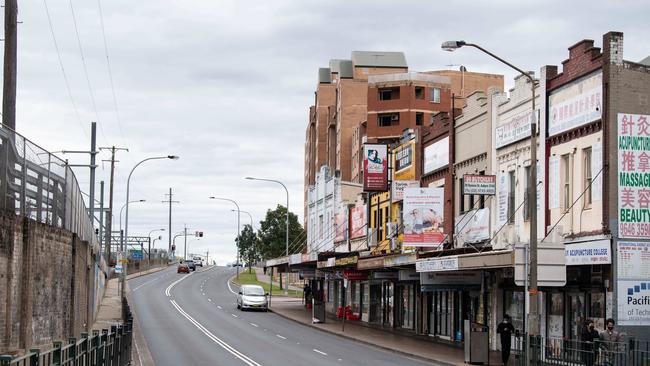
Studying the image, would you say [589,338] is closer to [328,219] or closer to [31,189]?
[31,189]

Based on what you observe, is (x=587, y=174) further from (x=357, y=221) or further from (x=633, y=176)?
(x=357, y=221)

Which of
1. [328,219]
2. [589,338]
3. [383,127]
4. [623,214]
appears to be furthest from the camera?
[383,127]

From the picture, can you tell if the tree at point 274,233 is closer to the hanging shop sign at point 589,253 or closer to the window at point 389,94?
the window at point 389,94

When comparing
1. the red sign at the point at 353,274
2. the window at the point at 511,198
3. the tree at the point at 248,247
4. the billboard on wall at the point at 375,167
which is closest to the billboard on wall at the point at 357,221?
the red sign at the point at 353,274

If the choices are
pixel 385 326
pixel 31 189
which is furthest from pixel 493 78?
pixel 31 189

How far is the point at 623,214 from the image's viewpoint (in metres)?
26.3

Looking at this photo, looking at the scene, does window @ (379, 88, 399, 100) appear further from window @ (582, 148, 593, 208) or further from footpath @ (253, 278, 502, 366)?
window @ (582, 148, 593, 208)

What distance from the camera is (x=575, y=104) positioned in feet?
Answer: 94.1

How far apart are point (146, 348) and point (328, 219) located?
37.1 meters

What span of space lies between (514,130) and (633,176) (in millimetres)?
6867

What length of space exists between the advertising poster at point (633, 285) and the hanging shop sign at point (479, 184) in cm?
744

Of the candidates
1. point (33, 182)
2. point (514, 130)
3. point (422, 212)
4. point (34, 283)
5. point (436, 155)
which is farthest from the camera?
point (436, 155)

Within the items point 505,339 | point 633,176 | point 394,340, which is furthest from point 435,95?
point 633,176

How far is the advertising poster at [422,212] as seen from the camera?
3844 cm
